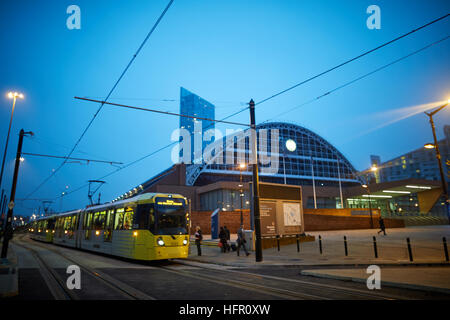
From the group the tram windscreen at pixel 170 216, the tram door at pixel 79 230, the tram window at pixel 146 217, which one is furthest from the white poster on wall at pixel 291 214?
the tram door at pixel 79 230

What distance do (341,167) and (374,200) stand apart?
14.0 metres

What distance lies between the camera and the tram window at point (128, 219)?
13580 millimetres

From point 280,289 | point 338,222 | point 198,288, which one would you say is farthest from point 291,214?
point 338,222

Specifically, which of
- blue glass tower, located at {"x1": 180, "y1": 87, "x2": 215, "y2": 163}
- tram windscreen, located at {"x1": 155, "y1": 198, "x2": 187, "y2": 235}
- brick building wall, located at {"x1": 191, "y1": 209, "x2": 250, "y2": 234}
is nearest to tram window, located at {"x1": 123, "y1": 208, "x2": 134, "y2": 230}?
tram windscreen, located at {"x1": 155, "y1": 198, "x2": 187, "y2": 235}

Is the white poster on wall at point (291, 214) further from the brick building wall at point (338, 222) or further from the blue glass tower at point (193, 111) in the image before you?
the blue glass tower at point (193, 111)

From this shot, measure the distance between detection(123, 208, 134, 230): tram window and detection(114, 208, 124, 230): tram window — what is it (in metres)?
0.55

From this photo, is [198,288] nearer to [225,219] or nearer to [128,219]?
[128,219]

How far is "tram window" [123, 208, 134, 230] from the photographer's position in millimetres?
13580

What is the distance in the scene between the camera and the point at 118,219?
14.9 metres

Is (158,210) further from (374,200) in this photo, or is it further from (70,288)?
(374,200)

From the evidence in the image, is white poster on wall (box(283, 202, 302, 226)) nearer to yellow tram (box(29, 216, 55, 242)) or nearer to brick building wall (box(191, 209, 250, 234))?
brick building wall (box(191, 209, 250, 234))

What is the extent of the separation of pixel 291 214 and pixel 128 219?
41.2 ft

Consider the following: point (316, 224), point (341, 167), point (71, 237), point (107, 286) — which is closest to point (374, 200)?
point (341, 167)
